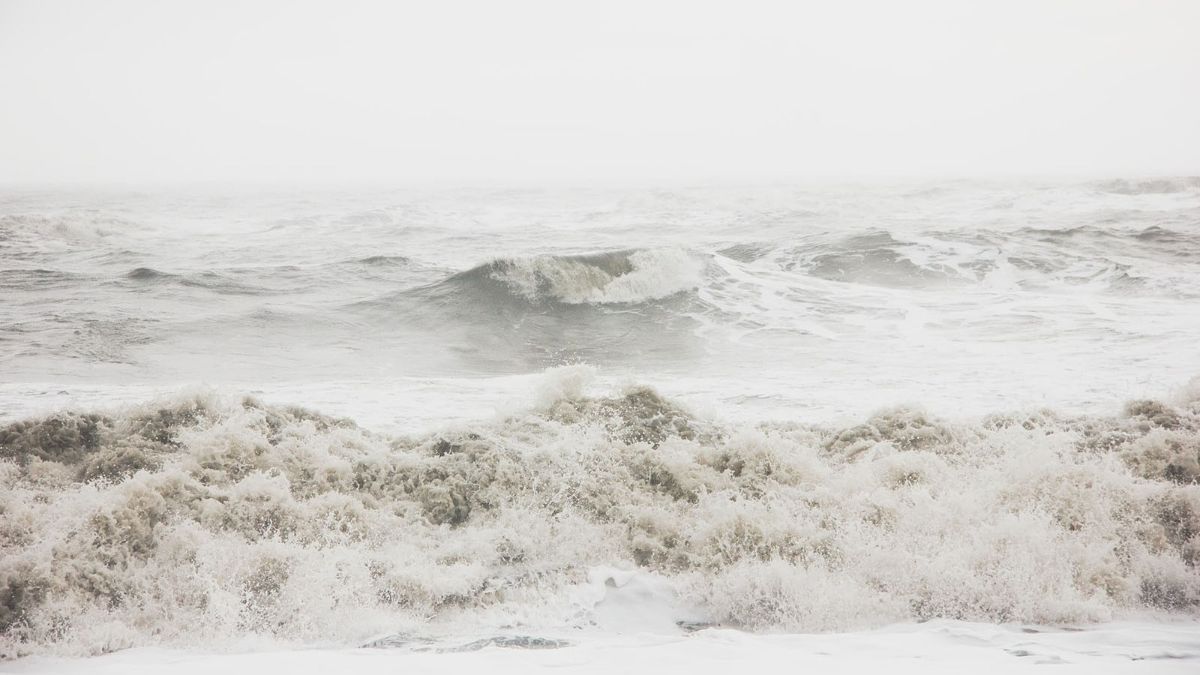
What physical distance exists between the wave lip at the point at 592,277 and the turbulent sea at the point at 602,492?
303cm

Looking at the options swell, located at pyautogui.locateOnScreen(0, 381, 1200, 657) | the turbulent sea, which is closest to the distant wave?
the turbulent sea

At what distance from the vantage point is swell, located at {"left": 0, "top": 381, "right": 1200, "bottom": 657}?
4.09 meters

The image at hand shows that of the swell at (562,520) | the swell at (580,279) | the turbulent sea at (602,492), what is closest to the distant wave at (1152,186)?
the turbulent sea at (602,492)

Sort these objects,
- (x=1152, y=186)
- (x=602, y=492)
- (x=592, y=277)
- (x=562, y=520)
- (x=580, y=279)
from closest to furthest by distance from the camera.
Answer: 1. (x=562, y=520)
2. (x=602, y=492)
3. (x=580, y=279)
4. (x=592, y=277)
5. (x=1152, y=186)

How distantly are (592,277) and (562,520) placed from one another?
38.3ft

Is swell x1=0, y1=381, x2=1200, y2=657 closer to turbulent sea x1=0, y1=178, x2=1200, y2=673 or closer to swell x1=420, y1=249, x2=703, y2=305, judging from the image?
turbulent sea x1=0, y1=178, x2=1200, y2=673

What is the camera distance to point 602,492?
219 inches

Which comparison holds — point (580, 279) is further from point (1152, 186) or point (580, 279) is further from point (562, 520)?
point (1152, 186)

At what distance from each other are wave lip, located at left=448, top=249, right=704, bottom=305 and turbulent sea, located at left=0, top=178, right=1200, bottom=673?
9.93 ft

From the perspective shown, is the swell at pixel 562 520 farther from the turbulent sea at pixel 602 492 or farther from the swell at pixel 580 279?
the swell at pixel 580 279

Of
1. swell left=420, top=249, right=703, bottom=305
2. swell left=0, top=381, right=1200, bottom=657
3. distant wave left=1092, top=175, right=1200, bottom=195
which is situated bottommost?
swell left=0, top=381, right=1200, bottom=657

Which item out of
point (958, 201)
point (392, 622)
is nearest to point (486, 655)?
point (392, 622)

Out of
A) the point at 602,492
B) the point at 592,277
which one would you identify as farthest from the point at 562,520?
the point at 592,277

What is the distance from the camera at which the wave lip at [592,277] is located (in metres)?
15.8
